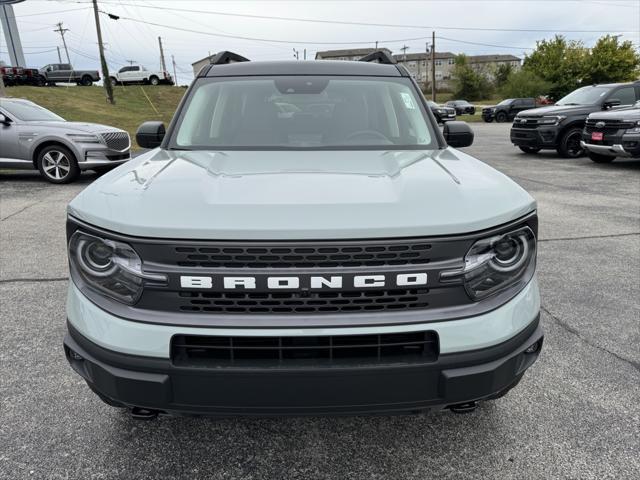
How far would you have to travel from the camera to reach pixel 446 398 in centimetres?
172

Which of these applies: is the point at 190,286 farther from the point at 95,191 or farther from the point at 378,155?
the point at 378,155

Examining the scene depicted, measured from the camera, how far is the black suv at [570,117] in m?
12.6

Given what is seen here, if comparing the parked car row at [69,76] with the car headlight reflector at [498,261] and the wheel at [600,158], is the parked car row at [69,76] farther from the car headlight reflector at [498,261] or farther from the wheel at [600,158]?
the car headlight reflector at [498,261]

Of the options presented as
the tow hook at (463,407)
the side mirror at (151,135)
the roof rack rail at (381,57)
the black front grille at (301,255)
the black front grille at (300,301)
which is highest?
the roof rack rail at (381,57)

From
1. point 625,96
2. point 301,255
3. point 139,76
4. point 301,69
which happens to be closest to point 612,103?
point 625,96

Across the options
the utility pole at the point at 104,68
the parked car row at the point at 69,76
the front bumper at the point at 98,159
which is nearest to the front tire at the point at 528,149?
the front bumper at the point at 98,159

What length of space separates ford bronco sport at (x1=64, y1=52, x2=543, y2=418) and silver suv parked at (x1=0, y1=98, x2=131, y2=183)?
857 centimetres

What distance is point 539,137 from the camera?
1318 cm

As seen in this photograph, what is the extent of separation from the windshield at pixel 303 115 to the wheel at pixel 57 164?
7.38 metres

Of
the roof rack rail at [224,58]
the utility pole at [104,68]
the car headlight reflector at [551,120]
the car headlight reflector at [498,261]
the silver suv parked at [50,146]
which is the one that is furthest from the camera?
the utility pole at [104,68]

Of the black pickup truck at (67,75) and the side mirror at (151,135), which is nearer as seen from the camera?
the side mirror at (151,135)

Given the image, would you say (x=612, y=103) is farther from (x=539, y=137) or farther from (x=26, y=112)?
(x=26, y=112)

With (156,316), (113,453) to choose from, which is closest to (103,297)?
(156,316)

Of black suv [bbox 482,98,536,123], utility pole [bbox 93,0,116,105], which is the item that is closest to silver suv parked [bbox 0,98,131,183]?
utility pole [bbox 93,0,116,105]
